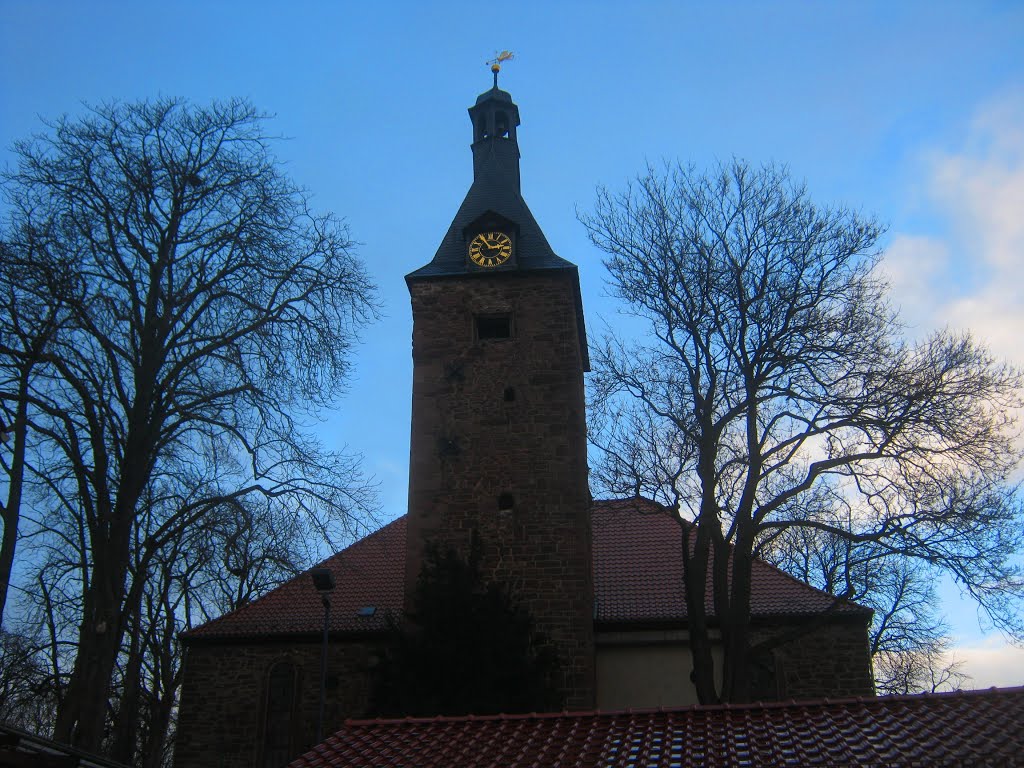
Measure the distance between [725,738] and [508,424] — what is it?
9134 mm

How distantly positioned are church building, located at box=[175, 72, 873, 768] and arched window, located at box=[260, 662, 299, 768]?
0.02 m

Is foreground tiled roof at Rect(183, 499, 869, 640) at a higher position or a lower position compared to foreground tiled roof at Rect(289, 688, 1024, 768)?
higher

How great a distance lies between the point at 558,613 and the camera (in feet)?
55.0

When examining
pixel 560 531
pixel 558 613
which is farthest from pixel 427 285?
pixel 558 613

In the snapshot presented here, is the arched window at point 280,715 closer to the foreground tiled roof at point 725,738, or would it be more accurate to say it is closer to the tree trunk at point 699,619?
the foreground tiled roof at point 725,738

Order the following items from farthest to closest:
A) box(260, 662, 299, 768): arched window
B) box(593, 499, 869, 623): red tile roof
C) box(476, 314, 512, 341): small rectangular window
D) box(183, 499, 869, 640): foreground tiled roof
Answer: box(476, 314, 512, 341): small rectangular window → box(183, 499, 869, 640): foreground tiled roof → box(593, 499, 869, 623): red tile roof → box(260, 662, 299, 768): arched window

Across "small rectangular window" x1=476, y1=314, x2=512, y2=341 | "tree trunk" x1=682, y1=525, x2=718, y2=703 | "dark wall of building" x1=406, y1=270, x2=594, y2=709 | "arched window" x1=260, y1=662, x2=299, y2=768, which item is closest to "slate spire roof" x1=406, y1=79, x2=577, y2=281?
"dark wall of building" x1=406, y1=270, x2=594, y2=709

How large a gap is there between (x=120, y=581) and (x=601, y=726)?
5760mm

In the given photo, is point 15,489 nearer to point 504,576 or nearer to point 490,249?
point 504,576

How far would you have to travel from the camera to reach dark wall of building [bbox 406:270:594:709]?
1702 cm

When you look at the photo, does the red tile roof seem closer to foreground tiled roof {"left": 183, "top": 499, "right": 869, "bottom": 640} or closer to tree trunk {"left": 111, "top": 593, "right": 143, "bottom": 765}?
foreground tiled roof {"left": 183, "top": 499, "right": 869, "bottom": 640}

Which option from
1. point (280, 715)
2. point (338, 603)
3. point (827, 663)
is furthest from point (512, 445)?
point (827, 663)

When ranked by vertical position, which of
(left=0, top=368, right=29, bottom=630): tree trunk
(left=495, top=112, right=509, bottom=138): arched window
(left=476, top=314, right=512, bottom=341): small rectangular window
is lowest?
(left=0, top=368, right=29, bottom=630): tree trunk

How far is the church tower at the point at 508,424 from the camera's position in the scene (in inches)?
672
